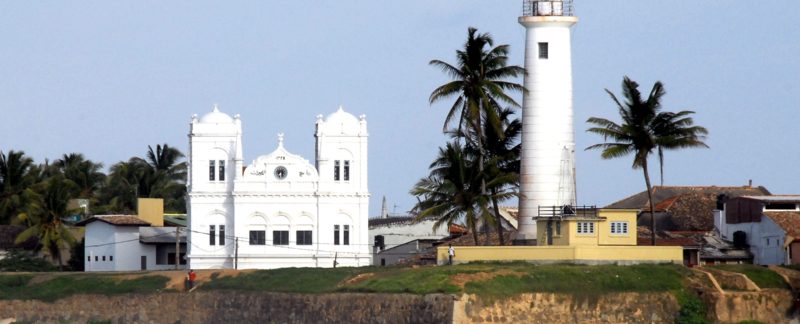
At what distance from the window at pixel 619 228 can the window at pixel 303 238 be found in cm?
1696

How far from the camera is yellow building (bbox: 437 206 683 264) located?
60500 millimetres

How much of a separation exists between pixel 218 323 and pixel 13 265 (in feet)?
72.9

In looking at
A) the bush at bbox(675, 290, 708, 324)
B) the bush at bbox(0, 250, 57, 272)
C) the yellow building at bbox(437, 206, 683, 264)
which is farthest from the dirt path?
the bush at bbox(0, 250, 57, 272)

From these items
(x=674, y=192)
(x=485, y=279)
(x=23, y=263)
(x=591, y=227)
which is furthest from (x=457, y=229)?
(x=485, y=279)

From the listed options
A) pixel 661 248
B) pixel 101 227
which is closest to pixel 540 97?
pixel 661 248

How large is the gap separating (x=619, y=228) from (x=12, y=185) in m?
40.7

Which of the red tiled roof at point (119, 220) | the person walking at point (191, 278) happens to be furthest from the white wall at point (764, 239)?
the red tiled roof at point (119, 220)

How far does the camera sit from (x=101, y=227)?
80875mm

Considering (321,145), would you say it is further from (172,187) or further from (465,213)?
(172,187)

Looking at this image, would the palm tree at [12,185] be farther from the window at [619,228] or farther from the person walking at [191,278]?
the window at [619,228]

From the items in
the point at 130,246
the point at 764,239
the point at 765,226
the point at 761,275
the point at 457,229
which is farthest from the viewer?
the point at 457,229

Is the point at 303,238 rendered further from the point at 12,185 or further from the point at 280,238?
the point at 12,185

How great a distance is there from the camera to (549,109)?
6512 centimetres

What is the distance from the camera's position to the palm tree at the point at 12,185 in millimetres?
91688
